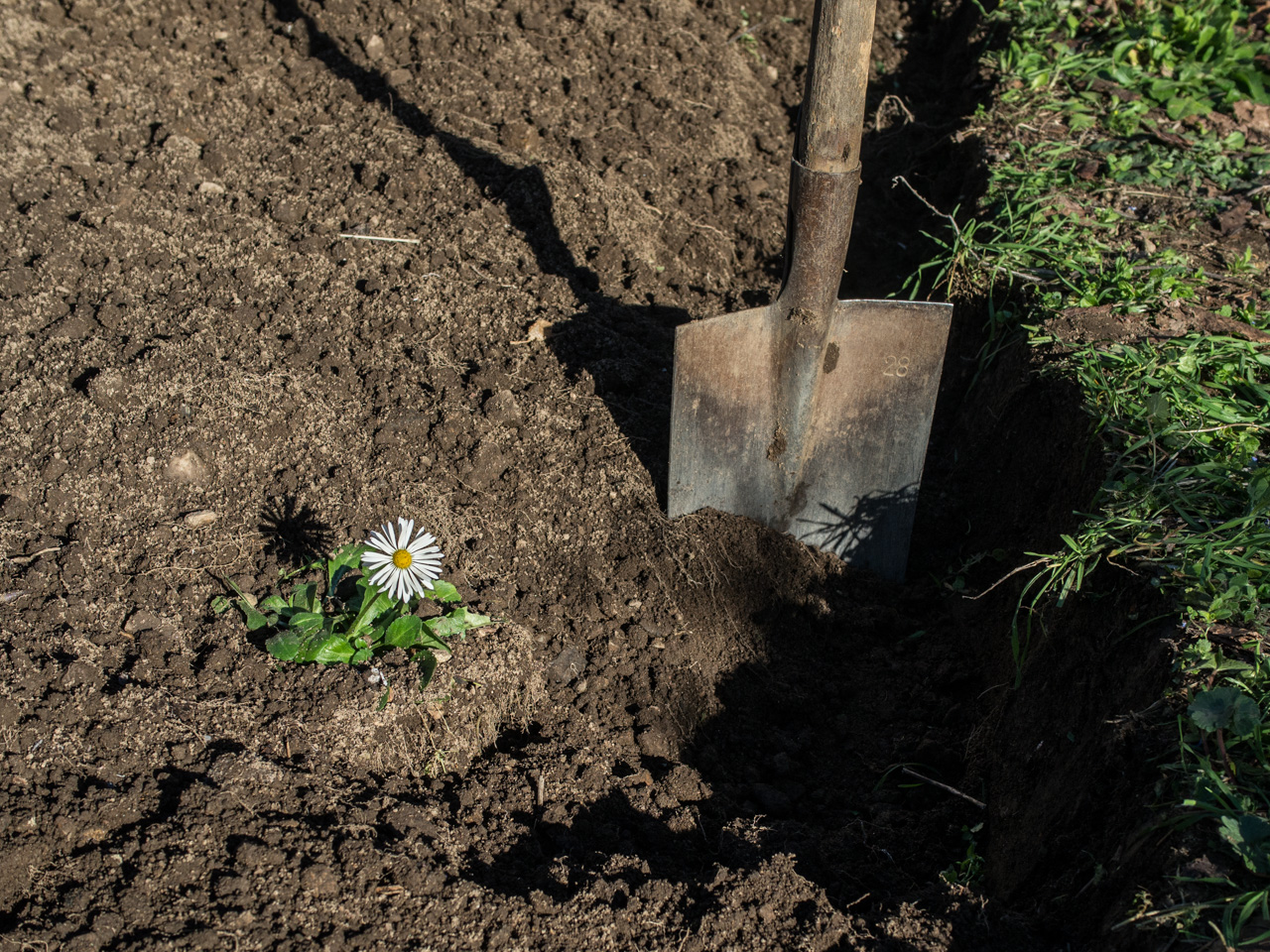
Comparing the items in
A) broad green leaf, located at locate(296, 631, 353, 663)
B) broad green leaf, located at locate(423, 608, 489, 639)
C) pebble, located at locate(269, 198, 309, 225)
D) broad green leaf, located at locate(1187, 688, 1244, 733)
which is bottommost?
broad green leaf, located at locate(1187, 688, 1244, 733)

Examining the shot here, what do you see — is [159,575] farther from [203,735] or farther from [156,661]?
[203,735]

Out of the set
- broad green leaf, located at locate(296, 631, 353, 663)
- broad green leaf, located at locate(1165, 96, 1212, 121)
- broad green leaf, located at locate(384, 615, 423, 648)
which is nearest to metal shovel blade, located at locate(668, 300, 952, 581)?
broad green leaf, located at locate(384, 615, 423, 648)

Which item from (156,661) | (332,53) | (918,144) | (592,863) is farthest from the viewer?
(918,144)

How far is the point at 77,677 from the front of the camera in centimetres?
196

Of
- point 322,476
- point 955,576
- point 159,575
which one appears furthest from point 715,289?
point 159,575

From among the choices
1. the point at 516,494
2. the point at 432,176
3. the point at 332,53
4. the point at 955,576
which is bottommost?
the point at 955,576

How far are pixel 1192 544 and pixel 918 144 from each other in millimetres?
2672

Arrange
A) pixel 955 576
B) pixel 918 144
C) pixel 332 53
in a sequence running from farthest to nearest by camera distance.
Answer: pixel 918 144
pixel 332 53
pixel 955 576

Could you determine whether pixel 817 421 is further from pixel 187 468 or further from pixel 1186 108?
pixel 1186 108

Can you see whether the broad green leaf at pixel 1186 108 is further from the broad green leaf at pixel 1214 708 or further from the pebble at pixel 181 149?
the pebble at pixel 181 149

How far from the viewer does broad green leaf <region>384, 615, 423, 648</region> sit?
2.05m

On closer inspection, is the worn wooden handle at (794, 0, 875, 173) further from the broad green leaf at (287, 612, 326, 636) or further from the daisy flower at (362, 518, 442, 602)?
the broad green leaf at (287, 612, 326, 636)

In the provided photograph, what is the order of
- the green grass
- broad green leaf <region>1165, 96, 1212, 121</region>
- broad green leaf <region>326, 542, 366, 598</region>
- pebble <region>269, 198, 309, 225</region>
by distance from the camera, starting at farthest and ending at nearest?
broad green leaf <region>1165, 96, 1212, 121</region> → pebble <region>269, 198, 309, 225</region> → broad green leaf <region>326, 542, 366, 598</region> → the green grass

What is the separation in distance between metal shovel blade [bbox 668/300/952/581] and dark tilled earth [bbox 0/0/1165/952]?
0.10 meters
